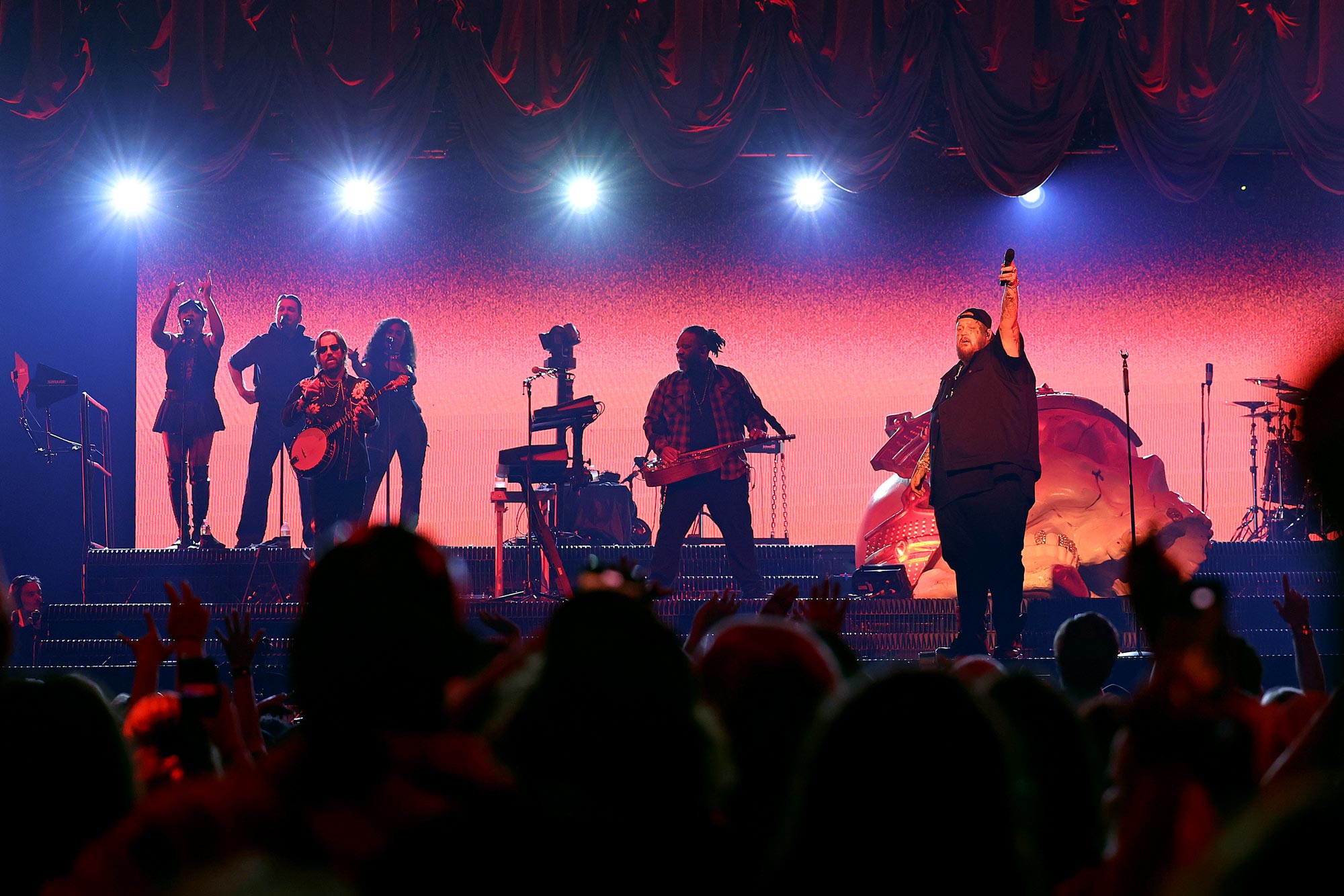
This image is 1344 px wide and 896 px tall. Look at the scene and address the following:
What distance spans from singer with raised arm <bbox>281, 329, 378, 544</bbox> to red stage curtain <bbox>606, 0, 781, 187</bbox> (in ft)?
8.81

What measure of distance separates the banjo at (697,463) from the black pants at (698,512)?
7 centimetres

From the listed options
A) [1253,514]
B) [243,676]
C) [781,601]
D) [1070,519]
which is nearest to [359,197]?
[1070,519]

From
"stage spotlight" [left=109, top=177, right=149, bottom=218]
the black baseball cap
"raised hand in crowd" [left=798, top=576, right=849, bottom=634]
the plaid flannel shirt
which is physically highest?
"stage spotlight" [left=109, top=177, right=149, bottom=218]

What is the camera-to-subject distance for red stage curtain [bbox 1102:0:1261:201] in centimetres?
835

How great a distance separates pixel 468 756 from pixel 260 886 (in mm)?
471

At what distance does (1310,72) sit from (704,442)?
5.02 metres

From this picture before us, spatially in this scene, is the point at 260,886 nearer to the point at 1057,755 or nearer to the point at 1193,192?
the point at 1057,755

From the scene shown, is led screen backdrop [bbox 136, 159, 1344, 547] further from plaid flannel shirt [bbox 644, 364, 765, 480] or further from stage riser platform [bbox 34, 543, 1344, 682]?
plaid flannel shirt [bbox 644, 364, 765, 480]

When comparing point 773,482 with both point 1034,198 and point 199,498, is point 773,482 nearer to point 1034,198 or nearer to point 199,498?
point 1034,198

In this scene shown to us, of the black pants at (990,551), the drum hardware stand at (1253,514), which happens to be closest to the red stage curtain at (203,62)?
the black pants at (990,551)

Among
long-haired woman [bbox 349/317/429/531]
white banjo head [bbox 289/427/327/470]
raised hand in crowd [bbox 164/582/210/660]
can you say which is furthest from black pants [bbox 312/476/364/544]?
raised hand in crowd [bbox 164/582/210/660]

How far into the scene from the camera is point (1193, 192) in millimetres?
8719

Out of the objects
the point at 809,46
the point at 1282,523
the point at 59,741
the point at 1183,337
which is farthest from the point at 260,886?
the point at 1183,337

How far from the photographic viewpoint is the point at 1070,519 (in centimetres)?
940
